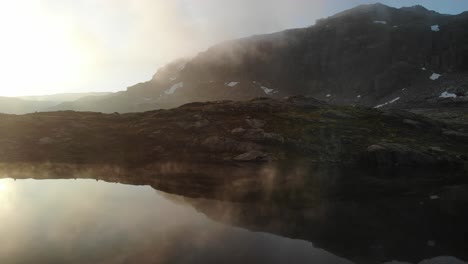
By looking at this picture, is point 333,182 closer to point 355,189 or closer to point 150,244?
point 355,189

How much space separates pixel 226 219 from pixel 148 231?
18.5 feet

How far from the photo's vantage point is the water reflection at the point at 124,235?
20.2m

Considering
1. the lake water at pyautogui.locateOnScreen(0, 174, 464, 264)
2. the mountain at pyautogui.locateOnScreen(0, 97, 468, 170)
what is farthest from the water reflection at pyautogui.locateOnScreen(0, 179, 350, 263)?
the mountain at pyautogui.locateOnScreen(0, 97, 468, 170)

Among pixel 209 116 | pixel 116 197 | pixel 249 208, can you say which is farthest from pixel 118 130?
pixel 249 208

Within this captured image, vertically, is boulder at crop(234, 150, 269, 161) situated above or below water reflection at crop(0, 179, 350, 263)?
→ below

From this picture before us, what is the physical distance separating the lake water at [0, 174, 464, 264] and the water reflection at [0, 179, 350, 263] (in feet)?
0.16

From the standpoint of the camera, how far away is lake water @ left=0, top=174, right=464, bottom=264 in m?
20.4

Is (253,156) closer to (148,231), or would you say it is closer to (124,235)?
(148,231)

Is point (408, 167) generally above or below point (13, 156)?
below

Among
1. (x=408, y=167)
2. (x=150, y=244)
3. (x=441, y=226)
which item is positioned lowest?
(x=408, y=167)

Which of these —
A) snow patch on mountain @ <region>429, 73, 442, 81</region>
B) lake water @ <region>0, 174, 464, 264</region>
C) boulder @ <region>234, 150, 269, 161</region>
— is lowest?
snow patch on mountain @ <region>429, 73, 442, 81</region>

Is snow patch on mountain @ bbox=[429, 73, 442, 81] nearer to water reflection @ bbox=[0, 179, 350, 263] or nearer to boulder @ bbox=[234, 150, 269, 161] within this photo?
boulder @ bbox=[234, 150, 269, 161]

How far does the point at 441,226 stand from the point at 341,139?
3494cm

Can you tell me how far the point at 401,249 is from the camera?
857 inches
